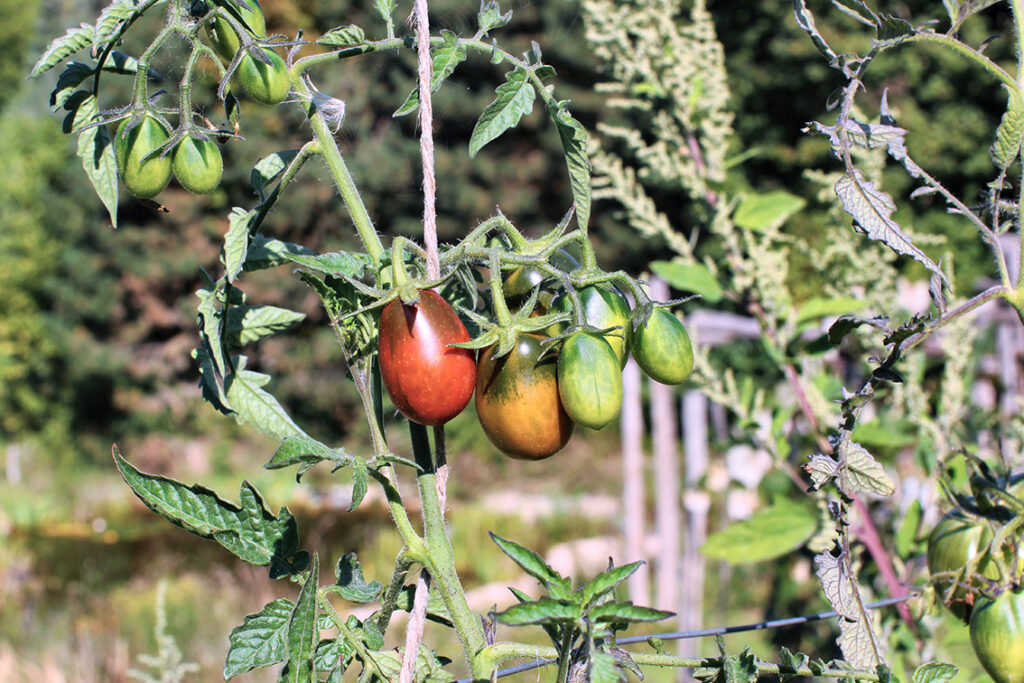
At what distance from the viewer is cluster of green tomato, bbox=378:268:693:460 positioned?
1.74ft

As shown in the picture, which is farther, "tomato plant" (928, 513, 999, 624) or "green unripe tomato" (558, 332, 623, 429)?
"tomato plant" (928, 513, 999, 624)

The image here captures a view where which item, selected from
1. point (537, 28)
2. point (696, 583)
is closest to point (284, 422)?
point (696, 583)

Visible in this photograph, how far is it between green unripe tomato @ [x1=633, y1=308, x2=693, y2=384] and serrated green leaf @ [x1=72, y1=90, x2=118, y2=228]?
38cm

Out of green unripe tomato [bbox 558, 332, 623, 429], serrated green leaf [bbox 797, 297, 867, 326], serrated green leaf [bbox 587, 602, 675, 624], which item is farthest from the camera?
serrated green leaf [bbox 797, 297, 867, 326]

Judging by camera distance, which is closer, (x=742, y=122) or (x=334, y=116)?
(x=334, y=116)

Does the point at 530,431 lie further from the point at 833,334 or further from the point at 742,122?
the point at 742,122

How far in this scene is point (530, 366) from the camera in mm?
555

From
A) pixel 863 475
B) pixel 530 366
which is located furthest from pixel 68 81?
pixel 863 475

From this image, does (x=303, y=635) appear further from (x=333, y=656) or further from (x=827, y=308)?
(x=827, y=308)

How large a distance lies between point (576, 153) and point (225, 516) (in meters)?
0.34

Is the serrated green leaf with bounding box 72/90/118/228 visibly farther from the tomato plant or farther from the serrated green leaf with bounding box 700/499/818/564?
the serrated green leaf with bounding box 700/499/818/564

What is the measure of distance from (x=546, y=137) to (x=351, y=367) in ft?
28.6

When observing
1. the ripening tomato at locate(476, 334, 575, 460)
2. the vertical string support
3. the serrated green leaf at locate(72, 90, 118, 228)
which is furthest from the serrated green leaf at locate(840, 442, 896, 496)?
the serrated green leaf at locate(72, 90, 118, 228)

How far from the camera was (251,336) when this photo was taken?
0.69 metres
